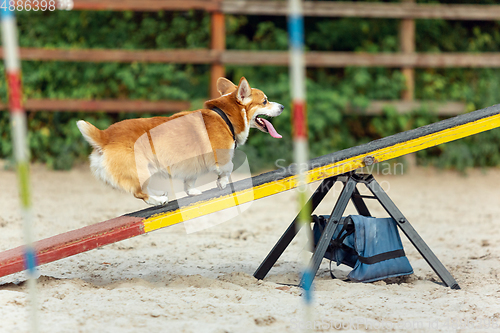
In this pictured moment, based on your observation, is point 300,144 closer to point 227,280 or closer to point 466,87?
point 227,280

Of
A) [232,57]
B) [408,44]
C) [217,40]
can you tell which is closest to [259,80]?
[232,57]

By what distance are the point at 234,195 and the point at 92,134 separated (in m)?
0.91

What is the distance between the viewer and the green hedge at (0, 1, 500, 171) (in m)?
7.65

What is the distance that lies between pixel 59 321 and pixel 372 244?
1940 millimetres

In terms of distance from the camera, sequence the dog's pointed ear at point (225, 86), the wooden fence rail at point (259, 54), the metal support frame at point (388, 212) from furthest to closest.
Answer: the wooden fence rail at point (259, 54)
the dog's pointed ear at point (225, 86)
the metal support frame at point (388, 212)

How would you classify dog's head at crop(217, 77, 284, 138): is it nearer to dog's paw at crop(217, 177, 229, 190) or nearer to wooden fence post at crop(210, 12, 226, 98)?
dog's paw at crop(217, 177, 229, 190)

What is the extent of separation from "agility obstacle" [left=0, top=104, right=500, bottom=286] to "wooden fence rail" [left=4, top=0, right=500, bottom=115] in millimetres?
4364

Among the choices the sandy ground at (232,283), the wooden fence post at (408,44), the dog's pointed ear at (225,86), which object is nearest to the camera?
the sandy ground at (232,283)

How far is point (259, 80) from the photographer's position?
7977 millimetres

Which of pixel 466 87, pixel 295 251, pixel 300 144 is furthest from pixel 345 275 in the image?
pixel 466 87

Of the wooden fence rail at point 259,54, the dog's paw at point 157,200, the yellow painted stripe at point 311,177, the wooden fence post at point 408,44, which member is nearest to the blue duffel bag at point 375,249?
the yellow painted stripe at point 311,177

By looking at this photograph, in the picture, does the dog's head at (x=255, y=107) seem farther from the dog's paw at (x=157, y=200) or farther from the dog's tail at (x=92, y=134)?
the dog's tail at (x=92, y=134)

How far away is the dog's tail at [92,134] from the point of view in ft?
9.43

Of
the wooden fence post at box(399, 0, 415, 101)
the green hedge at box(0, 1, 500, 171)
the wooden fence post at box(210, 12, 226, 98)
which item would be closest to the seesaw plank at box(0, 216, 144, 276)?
the green hedge at box(0, 1, 500, 171)
